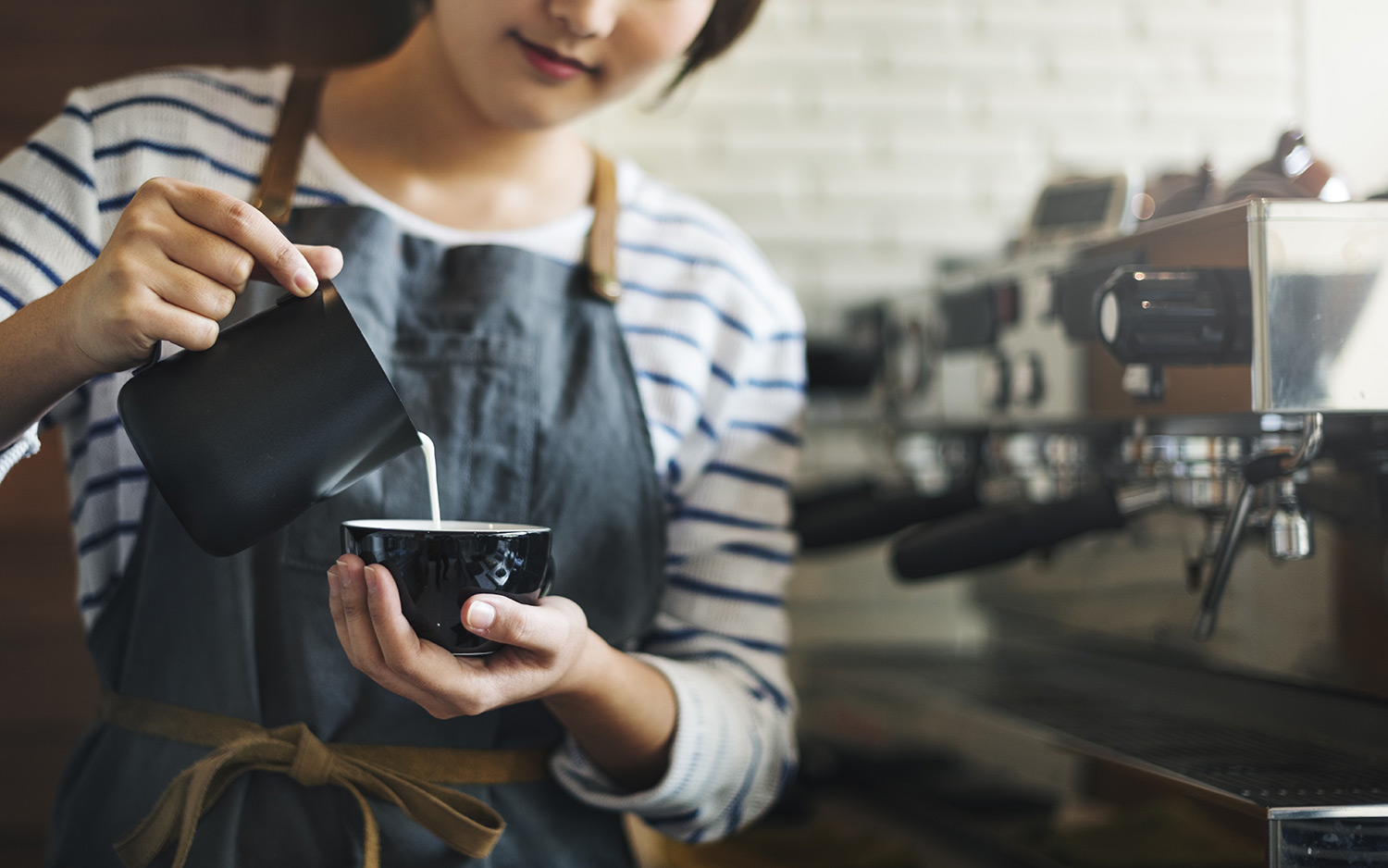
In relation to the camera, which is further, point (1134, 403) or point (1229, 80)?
point (1229, 80)

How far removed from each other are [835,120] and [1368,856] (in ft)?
3.86

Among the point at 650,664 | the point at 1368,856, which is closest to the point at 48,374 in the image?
the point at 650,664

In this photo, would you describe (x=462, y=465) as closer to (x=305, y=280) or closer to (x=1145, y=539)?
(x=305, y=280)

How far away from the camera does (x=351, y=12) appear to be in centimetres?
150

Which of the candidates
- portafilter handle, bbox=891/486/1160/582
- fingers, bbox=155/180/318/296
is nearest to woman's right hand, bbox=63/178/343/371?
fingers, bbox=155/180/318/296

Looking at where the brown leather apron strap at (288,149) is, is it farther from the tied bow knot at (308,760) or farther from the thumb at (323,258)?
the tied bow knot at (308,760)

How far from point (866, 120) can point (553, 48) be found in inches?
35.2

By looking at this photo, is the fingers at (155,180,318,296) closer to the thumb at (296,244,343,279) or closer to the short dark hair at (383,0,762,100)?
the thumb at (296,244,343,279)

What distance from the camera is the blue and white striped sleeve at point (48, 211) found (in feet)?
2.44

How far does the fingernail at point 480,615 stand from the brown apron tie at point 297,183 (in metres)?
0.38

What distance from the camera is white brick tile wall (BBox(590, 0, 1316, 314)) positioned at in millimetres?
1546

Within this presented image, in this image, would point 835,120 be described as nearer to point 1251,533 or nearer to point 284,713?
point 1251,533

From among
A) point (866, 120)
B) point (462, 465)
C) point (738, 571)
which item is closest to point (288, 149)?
point (462, 465)

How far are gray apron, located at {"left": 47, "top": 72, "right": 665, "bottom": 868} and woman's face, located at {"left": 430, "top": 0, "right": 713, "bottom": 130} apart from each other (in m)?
0.12
